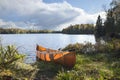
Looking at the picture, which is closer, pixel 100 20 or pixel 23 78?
pixel 23 78

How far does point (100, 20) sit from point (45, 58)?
225 ft

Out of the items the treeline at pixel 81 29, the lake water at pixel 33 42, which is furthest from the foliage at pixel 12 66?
the treeline at pixel 81 29

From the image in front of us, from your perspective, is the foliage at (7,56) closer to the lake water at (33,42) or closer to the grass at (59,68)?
the grass at (59,68)

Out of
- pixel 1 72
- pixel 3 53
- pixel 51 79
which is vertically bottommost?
pixel 51 79

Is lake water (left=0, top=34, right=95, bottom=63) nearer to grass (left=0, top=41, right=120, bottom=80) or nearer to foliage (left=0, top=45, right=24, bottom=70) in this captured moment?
foliage (left=0, top=45, right=24, bottom=70)

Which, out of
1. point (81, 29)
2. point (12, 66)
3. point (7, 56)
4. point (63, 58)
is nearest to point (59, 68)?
point (63, 58)

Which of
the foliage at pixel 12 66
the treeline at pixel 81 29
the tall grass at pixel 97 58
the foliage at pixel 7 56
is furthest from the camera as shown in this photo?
the treeline at pixel 81 29

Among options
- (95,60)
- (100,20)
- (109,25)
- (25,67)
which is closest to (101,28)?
(100,20)

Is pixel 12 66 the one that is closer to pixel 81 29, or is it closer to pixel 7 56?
pixel 7 56

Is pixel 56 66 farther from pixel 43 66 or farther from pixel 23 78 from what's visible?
pixel 23 78

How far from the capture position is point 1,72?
24.0 ft

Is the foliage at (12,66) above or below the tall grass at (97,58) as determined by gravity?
above

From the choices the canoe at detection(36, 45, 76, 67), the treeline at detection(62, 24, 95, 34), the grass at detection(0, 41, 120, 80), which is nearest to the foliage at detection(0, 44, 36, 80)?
the grass at detection(0, 41, 120, 80)

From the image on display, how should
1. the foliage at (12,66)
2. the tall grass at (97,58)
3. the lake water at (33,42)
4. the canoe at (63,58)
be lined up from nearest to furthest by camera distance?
the foliage at (12,66)
the tall grass at (97,58)
the canoe at (63,58)
the lake water at (33,42)
